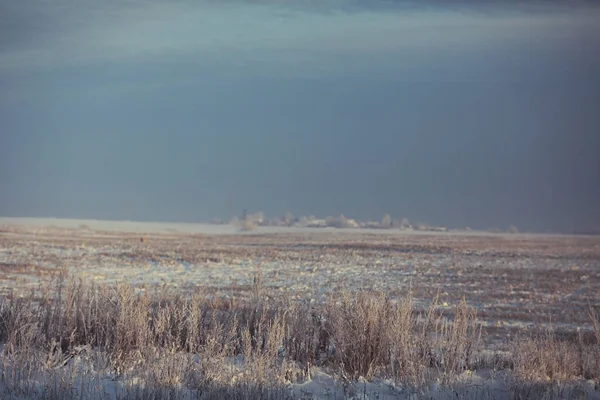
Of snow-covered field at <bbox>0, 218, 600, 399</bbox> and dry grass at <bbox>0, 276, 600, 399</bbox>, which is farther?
snow-covered field at <bbox>0, 218, 600, 399</bbox>

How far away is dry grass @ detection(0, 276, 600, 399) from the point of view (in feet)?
25.3

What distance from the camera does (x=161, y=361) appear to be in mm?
8031

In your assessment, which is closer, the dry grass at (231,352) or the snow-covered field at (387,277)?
the dry grass at (231,352)

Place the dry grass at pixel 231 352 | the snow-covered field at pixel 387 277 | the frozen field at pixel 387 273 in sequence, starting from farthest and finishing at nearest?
the frozen field at pixel 387 273
the snow-covered field at pixel 387 277
the dry grass at pixel 231 352

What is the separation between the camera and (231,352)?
32.0ft

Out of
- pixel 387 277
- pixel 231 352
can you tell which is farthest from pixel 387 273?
pixel 231 352

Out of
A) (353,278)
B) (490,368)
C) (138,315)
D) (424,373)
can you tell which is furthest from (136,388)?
(353,278)

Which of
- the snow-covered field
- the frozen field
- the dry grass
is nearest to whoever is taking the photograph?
the dry grass

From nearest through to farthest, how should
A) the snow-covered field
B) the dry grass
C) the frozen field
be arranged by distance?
1. the dry grass
2. the snow-covered field
3. the frozen field

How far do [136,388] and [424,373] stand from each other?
3.40 m

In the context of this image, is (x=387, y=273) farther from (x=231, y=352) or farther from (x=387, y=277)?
(x=231, y=352)

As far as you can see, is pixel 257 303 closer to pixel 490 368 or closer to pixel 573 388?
pixel 490 368

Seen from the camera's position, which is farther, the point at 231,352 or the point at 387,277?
the point at 387,277

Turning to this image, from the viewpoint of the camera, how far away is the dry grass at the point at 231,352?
7703 millimetres
